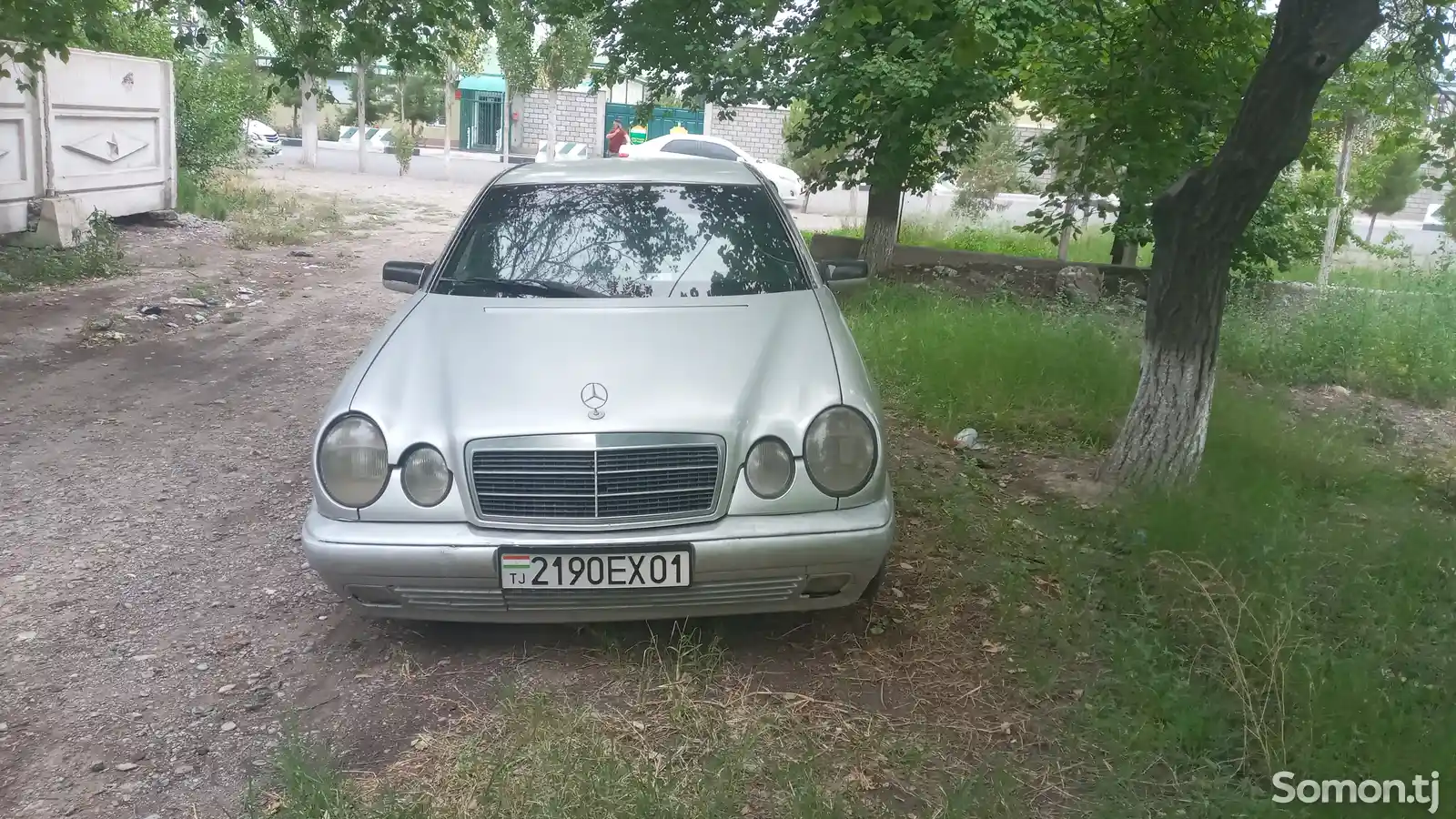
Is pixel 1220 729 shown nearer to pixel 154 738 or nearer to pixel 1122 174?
pixel 154 738

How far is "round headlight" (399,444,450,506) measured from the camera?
10.2 feet

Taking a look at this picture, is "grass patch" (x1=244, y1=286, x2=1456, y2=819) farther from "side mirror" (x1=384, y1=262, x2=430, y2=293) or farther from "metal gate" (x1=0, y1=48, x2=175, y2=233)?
"metal gate" (x1=0, y1=48, x2=175, y2=233)

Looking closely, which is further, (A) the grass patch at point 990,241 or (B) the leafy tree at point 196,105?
(B) the leafy tree at point 196,105

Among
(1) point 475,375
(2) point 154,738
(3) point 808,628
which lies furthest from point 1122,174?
(2) point 154,738

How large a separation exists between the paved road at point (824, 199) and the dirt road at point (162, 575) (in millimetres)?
13029

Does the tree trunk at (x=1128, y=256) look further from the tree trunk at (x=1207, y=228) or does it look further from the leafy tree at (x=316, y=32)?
the leafy tree at (x=316, y=32)

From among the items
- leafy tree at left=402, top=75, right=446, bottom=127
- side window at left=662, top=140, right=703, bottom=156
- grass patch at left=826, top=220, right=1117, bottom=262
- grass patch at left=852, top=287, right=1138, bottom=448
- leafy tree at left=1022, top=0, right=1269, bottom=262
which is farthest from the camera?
leafy tree at left=402, top=75, right=446, bottom=127

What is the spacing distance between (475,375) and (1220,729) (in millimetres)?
2414

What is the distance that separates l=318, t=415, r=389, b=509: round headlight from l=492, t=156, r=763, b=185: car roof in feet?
5.85

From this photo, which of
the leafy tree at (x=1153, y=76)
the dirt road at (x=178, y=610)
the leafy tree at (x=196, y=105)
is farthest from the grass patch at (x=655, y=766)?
the leafy tree at (x=196, y=105)

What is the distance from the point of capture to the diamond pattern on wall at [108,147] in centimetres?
1134


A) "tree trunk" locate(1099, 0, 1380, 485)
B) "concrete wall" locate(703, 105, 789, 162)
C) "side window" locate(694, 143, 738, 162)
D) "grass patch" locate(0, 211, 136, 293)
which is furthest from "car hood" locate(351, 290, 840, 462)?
"concrete wall" locate(703, 105, 789, 162)

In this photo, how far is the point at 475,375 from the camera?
3316 millimetres

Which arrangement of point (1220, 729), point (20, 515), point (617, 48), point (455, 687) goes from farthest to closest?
point (617, 48) → point (20, 515) → point (455, 687) → point (1220, 729)
